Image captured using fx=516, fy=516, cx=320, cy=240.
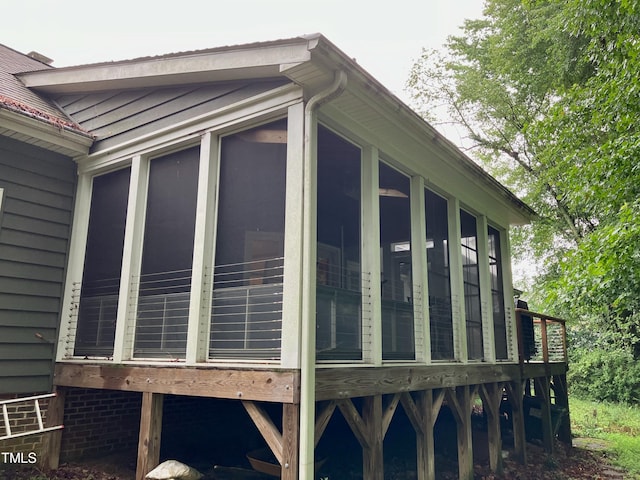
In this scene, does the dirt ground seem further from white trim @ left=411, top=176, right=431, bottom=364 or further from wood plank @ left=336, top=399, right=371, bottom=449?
white trim @ left=411, top=176, right=431, bottom=364

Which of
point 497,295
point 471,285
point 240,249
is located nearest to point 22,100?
point 240,249

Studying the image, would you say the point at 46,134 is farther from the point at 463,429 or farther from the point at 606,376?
Answer: the point at 606,376

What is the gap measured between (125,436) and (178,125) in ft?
11.4

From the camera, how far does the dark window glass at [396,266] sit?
515 cm

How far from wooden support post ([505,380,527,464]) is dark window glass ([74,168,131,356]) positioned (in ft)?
18.8

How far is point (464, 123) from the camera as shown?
18094mm

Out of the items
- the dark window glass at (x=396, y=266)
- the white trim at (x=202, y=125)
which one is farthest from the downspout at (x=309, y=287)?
the dark window glass at (x=396, y=266)

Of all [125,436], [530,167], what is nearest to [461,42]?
[530,167]

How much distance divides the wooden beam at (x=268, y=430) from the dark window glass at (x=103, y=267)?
1968 mm

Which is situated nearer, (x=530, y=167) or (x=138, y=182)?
(x=138, y=182)

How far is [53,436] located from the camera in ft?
16.7

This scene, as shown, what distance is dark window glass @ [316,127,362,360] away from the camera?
429 cm

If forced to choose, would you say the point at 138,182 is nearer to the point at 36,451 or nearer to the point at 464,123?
the point at 36,451

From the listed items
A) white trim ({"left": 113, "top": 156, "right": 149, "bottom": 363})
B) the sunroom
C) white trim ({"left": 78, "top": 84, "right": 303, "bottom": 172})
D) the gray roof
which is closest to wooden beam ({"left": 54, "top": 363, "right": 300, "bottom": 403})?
the sunroom
